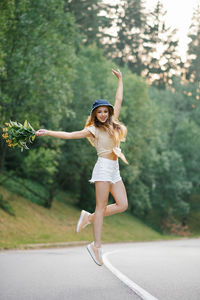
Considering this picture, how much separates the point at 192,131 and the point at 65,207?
21.0m

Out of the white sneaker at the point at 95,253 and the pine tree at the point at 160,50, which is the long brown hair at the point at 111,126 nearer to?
the white sneaker at the point at 95,253

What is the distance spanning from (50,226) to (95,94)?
897cm

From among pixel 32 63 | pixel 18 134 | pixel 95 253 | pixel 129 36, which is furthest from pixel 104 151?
pixel 129 36

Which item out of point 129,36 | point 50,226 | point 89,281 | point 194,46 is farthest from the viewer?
point 129,36

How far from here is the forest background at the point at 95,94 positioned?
20406 millimetres

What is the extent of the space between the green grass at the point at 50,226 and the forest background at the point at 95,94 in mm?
1153

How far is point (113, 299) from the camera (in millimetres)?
5438

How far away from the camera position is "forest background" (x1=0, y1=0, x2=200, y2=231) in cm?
2041

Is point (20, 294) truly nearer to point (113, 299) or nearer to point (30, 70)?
point (113, 299)

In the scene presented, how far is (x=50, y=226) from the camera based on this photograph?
25297 millimetres

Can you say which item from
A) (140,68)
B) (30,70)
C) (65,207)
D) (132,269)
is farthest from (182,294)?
(140,68)

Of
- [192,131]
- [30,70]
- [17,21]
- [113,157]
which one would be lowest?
[192,131]

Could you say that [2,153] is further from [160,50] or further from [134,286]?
[160,50]

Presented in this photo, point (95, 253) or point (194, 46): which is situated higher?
point (194, 46)
